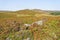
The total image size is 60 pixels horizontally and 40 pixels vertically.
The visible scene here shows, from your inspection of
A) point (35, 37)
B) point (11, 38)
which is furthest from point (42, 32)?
point (11, 38)

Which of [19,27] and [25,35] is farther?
[19,27]

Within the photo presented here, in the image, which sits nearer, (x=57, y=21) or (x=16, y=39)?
(x=16, y=39)

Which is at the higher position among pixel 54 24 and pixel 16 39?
pixel 54 24

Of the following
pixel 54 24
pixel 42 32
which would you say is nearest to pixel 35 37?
pixel 42 32

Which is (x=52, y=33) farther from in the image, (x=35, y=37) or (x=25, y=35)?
(x=25, y=35)

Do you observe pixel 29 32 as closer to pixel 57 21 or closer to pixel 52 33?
pixel 52 33

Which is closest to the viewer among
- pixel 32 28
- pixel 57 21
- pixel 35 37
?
pixel 35 37

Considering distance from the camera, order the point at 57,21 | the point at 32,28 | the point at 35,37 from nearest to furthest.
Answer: the point at 35,37
the point at 32,28
the point at 57,21

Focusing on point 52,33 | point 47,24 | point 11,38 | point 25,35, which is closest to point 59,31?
point 52,33
